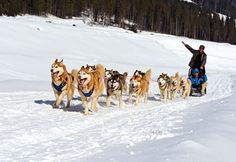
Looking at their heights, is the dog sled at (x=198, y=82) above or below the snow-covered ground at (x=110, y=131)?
above

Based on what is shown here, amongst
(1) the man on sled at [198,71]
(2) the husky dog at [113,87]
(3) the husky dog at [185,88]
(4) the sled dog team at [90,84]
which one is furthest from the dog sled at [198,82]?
(2) the husky dog at [113,87]

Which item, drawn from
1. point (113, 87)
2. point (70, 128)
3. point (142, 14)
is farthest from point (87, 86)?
point (142, 14)

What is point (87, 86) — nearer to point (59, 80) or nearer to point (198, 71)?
point (59, 80)

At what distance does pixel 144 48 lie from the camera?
37750 millimetres

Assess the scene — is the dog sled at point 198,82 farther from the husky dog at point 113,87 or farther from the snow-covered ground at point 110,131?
the husky dog at point 113,87

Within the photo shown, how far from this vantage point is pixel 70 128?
23.4ft

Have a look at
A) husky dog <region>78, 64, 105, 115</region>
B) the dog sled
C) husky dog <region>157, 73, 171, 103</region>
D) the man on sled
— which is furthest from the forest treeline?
husky dog <region>78, 64, 105, 115</region>

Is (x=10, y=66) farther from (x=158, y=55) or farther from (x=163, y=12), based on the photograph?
(x=163, y=12)

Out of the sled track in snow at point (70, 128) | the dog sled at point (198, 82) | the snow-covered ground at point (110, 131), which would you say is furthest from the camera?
the dog sled at point (198, 82)

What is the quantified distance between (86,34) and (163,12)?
57575 millimetres

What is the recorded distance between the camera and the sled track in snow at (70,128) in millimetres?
5484

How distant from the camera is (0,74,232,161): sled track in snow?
548 cm

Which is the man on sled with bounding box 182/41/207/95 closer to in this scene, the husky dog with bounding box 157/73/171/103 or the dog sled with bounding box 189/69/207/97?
the dog sled with bounding box 189/69/207/97

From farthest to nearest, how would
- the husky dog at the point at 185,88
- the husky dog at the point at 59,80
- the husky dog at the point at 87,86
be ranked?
the husky dog at the point at 185,88
the husky dog at the point at 59,80
the husky dog at the point at 87,86
